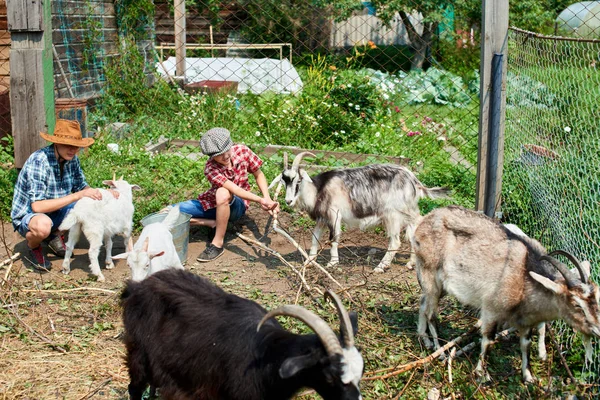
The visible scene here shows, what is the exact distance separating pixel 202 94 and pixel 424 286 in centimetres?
683

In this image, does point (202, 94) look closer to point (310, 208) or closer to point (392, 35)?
point (310, 208)

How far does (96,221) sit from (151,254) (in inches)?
43.4

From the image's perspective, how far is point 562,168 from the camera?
550 centimetres

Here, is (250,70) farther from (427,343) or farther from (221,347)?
(221,347)

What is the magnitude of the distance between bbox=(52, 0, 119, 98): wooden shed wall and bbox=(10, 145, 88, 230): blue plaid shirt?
3.23 m

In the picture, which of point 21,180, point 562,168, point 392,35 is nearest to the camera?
point 562,168

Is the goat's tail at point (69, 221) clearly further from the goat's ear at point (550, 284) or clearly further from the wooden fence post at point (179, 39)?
the wooden fence post at point (179, 39)

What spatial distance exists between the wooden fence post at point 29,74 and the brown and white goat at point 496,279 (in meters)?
3.83

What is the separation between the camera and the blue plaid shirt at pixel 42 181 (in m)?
5.95

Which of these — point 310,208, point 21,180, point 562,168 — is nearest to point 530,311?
point 562,168

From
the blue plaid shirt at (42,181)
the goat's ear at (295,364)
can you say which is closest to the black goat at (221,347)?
the goat's ear at (295,364)

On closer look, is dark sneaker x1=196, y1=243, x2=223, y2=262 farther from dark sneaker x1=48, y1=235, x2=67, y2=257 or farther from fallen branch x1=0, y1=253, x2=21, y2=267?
fallen branch x1=0, y1=253, x2=21, y2=267

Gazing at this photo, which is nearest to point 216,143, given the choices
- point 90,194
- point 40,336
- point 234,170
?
point 234,170

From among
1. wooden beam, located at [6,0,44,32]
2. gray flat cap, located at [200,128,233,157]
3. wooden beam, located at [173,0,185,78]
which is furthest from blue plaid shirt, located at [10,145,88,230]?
wooden beam, located at [173,0,185,78]
